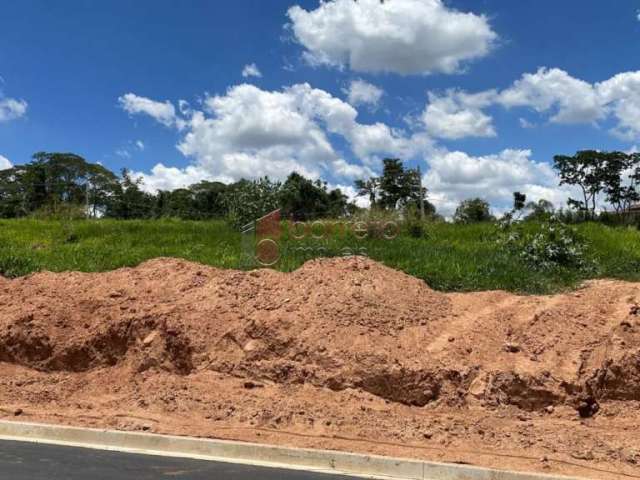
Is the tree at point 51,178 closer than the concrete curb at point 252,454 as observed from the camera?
No

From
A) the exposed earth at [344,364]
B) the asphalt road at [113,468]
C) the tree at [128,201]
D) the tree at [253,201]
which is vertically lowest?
the asphalt road at [113,468]

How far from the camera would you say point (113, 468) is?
5754mm

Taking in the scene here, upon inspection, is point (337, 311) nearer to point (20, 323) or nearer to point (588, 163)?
point (20, 323)

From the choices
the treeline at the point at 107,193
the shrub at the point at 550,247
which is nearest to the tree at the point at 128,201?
the treeline at the point at 107,193

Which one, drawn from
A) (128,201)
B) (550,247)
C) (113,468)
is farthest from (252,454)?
(128,201)

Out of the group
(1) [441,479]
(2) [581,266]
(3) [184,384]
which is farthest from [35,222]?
(1) [441,479]

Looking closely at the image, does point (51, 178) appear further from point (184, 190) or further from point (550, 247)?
point (550, 247)

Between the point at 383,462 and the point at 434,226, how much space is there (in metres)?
13.1

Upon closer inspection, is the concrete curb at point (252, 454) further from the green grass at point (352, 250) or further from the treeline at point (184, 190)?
the treeline at point (184, 190)

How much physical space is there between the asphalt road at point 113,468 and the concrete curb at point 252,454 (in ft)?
0.66

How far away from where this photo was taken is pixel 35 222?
21.8m

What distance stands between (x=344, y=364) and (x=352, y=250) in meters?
6.37

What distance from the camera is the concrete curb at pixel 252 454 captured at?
18.4ft

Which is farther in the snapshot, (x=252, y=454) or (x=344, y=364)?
(x=344, y=364)
